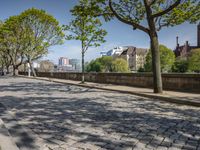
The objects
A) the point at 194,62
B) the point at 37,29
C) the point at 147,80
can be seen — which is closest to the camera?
the point at 147,80

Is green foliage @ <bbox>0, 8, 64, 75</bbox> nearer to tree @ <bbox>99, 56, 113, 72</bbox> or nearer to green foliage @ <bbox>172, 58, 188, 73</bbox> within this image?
green foliage @ <bbox>172, 58, 188, 73</bbox>

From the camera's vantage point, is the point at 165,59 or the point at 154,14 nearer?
the point at 154,14

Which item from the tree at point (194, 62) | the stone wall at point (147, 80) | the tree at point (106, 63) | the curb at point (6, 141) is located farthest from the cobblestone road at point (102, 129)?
the tree at point (106, 63)

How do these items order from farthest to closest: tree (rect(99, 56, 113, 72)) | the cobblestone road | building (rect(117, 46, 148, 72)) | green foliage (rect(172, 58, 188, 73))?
building (rect(117, 46, 148, 72))
tree (rect(99, 56, 113, 72))
green foliage (rect(172, 58, 188, 73))
the cobblestone road

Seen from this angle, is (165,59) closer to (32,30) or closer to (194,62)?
(194,62)

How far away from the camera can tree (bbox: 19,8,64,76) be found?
3675 cm

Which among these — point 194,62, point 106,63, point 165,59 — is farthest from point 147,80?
point 106,63

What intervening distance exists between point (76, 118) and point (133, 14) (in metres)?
10.0

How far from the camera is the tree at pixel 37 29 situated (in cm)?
3675

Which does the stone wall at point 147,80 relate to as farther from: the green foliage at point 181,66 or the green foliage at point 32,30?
the green foliage at point 181,66

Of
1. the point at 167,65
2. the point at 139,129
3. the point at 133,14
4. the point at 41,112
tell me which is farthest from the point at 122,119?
the point at 167,65

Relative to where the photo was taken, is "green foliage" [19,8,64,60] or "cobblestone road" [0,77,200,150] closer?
"cobblestone road" [0,77,200,150]

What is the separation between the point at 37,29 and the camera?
125ft

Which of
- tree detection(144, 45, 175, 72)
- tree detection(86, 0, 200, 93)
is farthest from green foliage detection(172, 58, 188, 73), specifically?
tree detection(86, 0, 200, 93)
